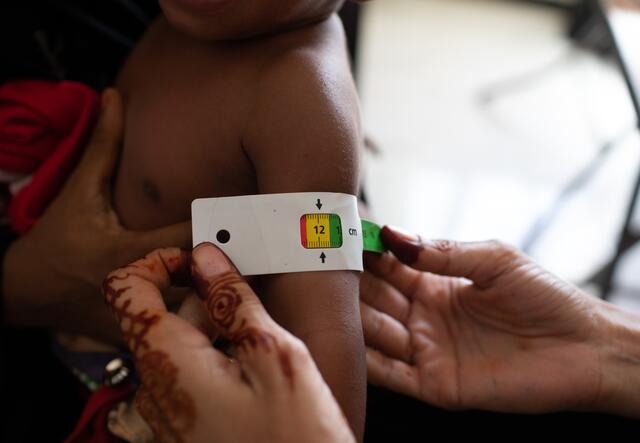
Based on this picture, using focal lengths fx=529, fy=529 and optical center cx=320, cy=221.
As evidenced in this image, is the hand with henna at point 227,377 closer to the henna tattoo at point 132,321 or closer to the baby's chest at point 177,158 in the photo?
the henna tattoo at point 132,321

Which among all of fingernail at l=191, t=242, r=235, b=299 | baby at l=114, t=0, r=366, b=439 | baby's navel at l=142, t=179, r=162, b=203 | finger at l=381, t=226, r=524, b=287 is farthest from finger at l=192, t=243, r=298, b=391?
finger at l=381, t=226, r=524, b=287

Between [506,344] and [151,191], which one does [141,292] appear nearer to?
[151,191]

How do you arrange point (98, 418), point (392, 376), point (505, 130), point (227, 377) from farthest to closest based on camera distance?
point (505, 130) < point (392, 376) < point (98, 418) < point (227, 377)

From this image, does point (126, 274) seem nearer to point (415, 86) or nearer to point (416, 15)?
point (415, 86)

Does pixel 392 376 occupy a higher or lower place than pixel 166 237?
lower

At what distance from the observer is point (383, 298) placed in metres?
1.01

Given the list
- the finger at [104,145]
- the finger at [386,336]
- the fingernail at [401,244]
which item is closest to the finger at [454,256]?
the fingernail at [401,244]

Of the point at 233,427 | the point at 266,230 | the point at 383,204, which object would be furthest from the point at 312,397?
the point at 383,204

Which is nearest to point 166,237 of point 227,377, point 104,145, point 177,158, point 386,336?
point 177,158

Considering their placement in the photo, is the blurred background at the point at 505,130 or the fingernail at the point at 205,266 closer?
the fingernail at the point at 205,266

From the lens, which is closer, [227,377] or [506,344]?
[227,377]

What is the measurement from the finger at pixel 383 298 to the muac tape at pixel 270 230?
0.31 meters

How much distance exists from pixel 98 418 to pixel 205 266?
0.36 meters

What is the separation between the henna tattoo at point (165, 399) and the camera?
55cm
